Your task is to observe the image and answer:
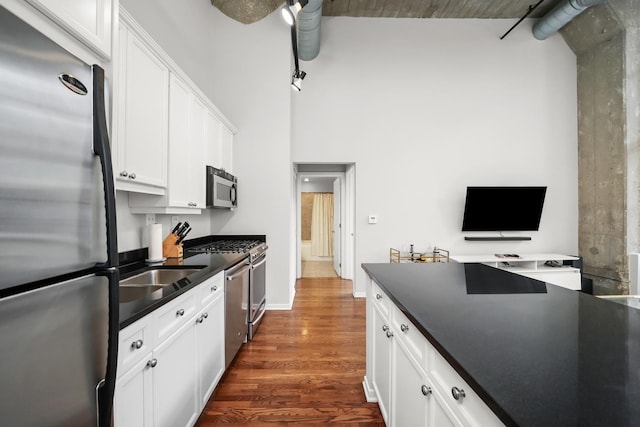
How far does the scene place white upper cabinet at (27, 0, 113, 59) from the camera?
2.51ft

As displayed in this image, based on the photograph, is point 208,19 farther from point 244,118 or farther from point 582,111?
point 582,111

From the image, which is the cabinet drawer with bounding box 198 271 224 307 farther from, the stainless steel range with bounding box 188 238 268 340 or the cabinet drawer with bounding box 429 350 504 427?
the cabinet drawer with bounding box 429 350 504 427

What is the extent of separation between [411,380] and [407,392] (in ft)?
0.31

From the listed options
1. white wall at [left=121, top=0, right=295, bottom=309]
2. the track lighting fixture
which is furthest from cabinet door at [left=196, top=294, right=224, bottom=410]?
the track lighting fixture

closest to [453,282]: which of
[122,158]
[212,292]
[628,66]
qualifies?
[212,292]

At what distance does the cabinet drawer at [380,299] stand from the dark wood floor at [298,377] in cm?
72

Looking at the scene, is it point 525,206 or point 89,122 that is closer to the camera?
point 89,122

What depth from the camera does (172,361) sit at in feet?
4.42

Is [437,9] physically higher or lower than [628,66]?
higher

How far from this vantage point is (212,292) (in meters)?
1.89

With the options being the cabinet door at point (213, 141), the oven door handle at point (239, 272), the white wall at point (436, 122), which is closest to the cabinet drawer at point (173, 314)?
the oven door handle at point (239, 272)

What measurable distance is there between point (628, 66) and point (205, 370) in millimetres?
6167

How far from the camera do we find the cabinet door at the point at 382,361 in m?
1.50

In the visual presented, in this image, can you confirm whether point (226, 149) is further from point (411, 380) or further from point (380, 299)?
point (411, 380)
